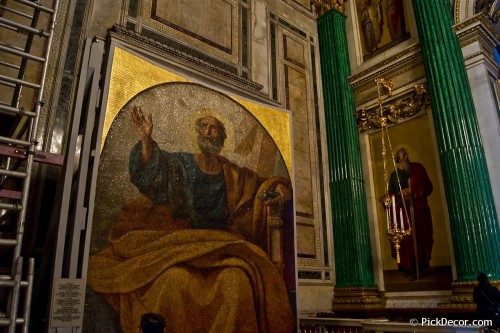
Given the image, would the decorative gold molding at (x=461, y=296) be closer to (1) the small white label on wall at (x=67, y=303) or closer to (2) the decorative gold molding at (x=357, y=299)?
(2) the decorative gold molding at (x=357, y=299)

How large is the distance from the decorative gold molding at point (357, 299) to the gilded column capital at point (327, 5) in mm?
4592

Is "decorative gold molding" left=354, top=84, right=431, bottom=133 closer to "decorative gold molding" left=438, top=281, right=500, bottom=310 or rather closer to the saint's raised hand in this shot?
"decorative gold molding" left=438, top=281, right=500, bottom=310

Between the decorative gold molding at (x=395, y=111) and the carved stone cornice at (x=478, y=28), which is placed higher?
the carved stone cornice at (x=478, y=28)

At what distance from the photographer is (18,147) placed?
2.63 meters

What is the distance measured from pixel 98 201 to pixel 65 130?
1.16m

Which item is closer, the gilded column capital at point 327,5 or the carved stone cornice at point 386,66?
the carved stone cornice at point 386,66

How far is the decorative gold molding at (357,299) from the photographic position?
5.29m

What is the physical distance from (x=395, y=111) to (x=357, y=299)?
8.80 ft

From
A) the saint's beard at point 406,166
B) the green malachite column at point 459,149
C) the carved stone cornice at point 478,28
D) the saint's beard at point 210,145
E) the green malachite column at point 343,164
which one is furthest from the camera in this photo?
the green malachite column at point 343,164

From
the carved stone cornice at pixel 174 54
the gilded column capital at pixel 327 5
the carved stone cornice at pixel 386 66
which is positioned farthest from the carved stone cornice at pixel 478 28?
the carved stone cornice at pixel 174 54

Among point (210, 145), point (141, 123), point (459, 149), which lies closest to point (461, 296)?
point (459, 149)

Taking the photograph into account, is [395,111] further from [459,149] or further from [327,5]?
[327,5]

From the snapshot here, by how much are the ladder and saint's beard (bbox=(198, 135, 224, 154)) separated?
4.60 ft

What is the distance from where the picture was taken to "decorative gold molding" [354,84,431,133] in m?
5.53
